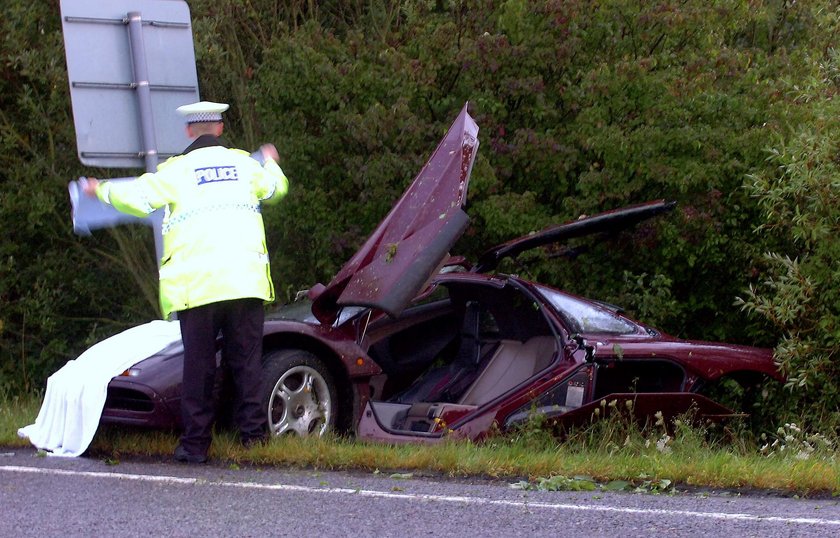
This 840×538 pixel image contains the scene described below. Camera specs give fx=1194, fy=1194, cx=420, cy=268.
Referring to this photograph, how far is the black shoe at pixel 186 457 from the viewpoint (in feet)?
21.2

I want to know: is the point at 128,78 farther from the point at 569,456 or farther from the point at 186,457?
the point at 569,456

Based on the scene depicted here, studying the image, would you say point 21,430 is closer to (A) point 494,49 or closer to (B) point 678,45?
(A) point 494,49

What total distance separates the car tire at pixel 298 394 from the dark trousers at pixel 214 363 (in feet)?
0.52

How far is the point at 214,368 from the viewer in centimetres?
655

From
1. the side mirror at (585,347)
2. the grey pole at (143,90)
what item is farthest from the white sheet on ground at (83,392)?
the side mirror at (585,347)

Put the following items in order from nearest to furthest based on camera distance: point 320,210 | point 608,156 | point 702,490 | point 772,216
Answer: point 702,490 → point 772,216 → point 608,156 → point 320,210

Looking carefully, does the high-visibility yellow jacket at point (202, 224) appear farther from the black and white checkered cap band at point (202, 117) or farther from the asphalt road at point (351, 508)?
the asphalt road at point (351, 508)

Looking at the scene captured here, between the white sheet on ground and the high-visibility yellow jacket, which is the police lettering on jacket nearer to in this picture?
the high-visibility yellow jacket

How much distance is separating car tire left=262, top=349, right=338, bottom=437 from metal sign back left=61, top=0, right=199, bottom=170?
6.64 feet

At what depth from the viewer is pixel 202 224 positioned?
644 cm

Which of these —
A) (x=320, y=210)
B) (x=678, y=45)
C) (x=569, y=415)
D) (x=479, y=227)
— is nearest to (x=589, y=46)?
(x=678, y=45)

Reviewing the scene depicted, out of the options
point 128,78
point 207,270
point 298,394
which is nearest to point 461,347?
point 298,394

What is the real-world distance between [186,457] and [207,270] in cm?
103

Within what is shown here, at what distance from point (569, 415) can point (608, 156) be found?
3.69 metres
